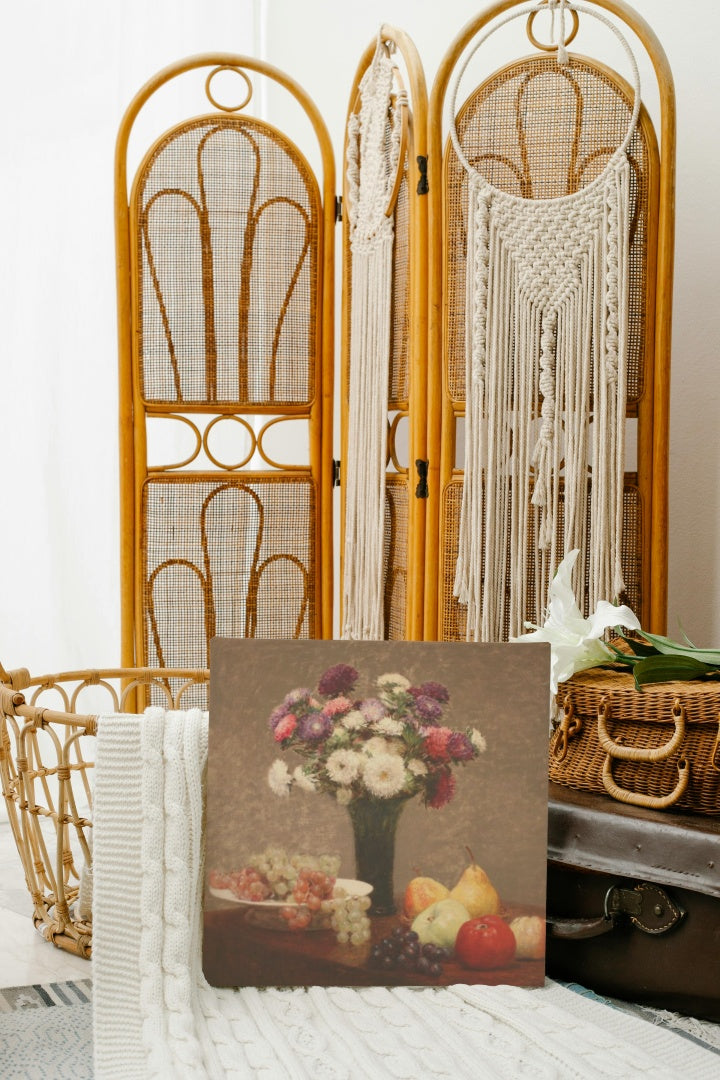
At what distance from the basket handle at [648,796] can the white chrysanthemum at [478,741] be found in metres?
0.14

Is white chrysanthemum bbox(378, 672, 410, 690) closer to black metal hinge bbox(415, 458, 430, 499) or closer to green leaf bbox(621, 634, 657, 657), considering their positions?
green leaf bbox(621, 634, 657, 657)

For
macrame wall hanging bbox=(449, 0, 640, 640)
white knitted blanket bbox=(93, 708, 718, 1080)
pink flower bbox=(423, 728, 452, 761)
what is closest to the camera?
white knitted blanket bbox=(93, 708, 718, 1080)

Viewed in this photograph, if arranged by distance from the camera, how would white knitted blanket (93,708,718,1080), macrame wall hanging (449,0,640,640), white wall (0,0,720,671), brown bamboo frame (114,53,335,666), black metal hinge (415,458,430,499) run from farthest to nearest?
white wall (0,0,720,671)
brown bamboo frame (114,53,335,666)
black metal hinge (415,458,430,499)
macrame wall hanging (449,0,640,640)
white knitted blanket (93,708,718,1080)

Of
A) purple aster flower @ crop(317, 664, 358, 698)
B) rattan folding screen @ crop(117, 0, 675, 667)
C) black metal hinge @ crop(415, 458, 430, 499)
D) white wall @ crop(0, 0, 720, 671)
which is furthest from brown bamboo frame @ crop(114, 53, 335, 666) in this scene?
purple aster flower @ crop(317, 664, 358, 698)

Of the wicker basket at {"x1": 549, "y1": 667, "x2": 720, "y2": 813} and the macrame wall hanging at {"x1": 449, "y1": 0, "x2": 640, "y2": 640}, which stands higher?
the macrame wall hanging at {"x1": 449, "y1": 0, "x2": 640, "y2": 640}

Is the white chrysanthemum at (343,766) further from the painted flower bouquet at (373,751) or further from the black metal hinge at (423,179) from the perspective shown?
the black metal hinge at (423,179)

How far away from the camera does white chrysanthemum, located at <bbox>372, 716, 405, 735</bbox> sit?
2.60 ft

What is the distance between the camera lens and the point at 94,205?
1899 mm

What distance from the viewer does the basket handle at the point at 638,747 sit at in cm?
83

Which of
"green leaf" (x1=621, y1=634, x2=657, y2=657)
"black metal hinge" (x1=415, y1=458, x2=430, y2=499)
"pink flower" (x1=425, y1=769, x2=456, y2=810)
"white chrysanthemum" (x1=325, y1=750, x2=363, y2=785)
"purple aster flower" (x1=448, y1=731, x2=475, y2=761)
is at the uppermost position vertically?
"black metal hinge" (x1=415, y1=458, x2=430, y2=499)

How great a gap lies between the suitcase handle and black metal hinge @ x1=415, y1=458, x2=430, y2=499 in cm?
60

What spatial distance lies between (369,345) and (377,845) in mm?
810

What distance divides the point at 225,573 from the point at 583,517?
537 mm

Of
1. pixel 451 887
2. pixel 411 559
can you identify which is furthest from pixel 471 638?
pixel 451 887
